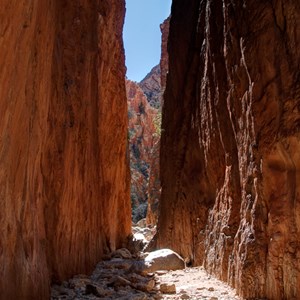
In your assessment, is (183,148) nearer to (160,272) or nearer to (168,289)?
(160,272)

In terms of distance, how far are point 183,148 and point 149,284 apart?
6.99m

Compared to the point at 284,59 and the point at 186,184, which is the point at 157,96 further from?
the point at 284,59

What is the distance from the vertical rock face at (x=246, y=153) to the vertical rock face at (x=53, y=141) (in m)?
3.17

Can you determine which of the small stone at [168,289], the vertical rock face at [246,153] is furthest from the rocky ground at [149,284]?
the vertical rock face at [246,153]

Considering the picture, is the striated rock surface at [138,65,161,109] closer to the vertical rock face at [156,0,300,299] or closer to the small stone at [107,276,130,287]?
the vertical rock face at [156,0,300,299]

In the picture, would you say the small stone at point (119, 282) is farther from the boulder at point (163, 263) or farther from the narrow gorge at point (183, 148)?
the boulder at point (163, 263)

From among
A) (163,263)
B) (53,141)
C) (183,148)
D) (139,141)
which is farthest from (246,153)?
(139,141)

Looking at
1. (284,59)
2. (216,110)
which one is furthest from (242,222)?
(216,110)

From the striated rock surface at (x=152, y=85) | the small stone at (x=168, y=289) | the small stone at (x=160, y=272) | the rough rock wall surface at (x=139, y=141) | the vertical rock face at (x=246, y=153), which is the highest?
the striated rock surface at (x=152, y=85)

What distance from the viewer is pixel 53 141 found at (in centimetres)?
921

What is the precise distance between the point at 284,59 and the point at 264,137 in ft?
4.13

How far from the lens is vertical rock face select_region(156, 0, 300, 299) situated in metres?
6.58

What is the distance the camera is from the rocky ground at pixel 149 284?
7.74m

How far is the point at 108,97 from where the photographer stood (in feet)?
59.5
